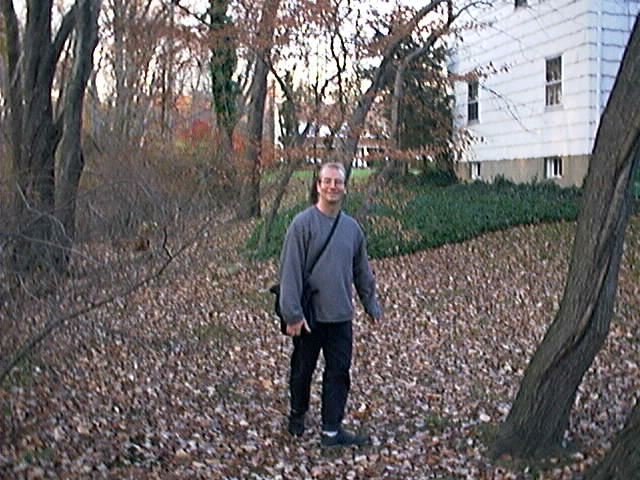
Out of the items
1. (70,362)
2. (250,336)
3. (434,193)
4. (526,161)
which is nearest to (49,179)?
(250,336)

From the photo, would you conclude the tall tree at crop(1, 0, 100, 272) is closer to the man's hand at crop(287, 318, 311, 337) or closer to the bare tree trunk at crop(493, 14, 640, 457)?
the man's hand at crop(287, 318, 311, 337)

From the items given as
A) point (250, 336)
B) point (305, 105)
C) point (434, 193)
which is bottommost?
point (250, 336)

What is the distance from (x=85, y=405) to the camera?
7.43m

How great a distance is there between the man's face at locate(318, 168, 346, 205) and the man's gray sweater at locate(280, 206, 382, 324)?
136mm

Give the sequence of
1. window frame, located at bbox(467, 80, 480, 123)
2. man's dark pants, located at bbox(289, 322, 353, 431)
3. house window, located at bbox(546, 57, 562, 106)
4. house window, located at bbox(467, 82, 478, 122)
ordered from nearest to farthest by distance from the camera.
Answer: man's dark pants, located at bbox(289, 322, 353, 431) → house window, located at bbox(546, 57, 562, 106) → window frame, located at bbox(467, 80, 480, 123) → house window, located at bbox(467, 82, 478, 122)

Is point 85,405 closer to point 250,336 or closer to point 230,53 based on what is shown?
point 250,336

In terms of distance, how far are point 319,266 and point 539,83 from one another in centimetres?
1643

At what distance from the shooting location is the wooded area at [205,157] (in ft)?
18.3

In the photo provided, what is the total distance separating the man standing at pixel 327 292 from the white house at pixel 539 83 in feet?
45.5

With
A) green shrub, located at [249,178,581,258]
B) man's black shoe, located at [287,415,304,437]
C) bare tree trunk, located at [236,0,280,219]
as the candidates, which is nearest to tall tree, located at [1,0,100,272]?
bare tree trunk, located at [236,0,280,219]

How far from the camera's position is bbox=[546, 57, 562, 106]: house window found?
20391 millimetres

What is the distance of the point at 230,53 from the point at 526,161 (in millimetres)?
7873

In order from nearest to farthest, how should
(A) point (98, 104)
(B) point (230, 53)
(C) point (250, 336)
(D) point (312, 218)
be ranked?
(D) point (312, 218) → (C) point (250, 336) → (B) point (230, 53) → (A) point (98, 104)

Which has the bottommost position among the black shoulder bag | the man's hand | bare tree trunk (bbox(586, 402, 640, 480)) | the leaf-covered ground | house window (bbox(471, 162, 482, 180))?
the leaf-covered ground
